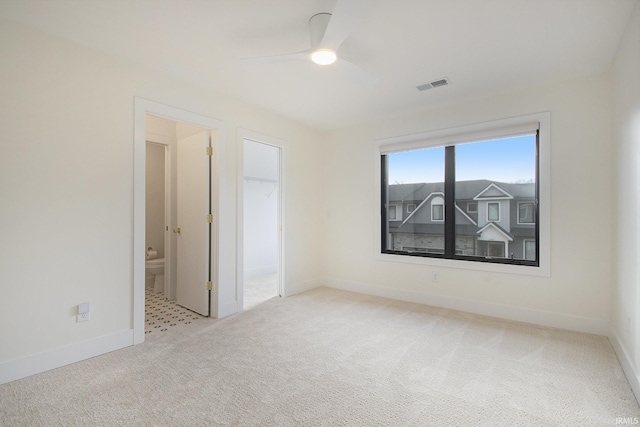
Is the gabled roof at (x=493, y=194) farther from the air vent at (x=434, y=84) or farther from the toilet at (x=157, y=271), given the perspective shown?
the toilet at (x=157, y=271)

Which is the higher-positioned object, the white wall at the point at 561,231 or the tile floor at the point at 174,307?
the white wall at the point at 561,231

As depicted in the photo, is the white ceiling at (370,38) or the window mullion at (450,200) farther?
the window mullion at (450,200)

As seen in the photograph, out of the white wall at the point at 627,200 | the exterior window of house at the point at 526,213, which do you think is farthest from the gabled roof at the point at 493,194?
the white wall at the point at 627,200

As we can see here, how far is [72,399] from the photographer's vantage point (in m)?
1.84

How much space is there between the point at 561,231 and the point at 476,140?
4.22 feet

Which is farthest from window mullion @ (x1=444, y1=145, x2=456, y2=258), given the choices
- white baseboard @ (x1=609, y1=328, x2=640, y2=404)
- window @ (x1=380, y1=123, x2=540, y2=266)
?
white baseboard @ (x1=609, y1=328, x2=640, y2=404)

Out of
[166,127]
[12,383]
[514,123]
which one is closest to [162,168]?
[166,127]

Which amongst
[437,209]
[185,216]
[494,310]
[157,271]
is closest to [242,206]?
[185,216]

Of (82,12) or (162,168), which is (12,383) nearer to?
(82,12)

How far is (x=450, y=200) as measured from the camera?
3740mm

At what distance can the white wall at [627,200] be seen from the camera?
1.96 meters

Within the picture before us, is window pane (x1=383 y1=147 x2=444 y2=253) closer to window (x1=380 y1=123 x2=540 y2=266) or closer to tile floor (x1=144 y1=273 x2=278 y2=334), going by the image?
window (x1=380 y1=123 x2=540 y2=266)

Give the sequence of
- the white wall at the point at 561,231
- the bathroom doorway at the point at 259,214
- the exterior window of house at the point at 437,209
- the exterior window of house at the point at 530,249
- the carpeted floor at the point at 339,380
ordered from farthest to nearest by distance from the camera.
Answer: the bathroom doorway at the point at 259,214 → the exterior window of house at the point at 437,209 → the exterior window of house at the point at 530,249 → the white wall at the point at 561,231 → the carpeted floor at the point at 339,380

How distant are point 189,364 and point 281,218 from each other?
7.24 feet
